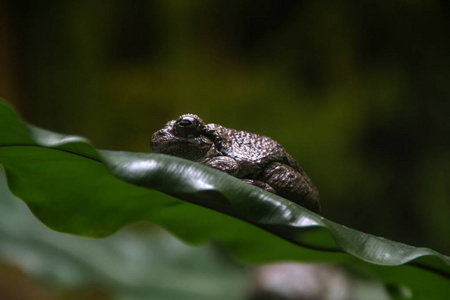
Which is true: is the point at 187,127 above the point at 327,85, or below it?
above

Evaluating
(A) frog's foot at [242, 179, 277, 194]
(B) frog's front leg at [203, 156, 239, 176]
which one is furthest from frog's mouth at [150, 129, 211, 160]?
(A) frog's foot at [242, 179, 277, 194]

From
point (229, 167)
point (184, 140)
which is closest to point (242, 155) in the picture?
point (229, 167)

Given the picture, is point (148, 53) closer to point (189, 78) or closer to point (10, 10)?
point (189, 78)

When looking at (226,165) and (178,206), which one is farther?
(226,165)

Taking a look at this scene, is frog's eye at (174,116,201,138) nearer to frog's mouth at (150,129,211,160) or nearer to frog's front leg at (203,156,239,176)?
frog's mouth at (150,129,211,160)

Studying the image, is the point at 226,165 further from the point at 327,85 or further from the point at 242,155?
the point at 327,85

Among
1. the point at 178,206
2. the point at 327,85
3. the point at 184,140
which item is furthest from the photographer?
the point at 327,85

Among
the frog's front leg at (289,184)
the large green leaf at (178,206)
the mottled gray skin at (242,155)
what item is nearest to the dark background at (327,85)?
the mottled gray skin at (242,155)
